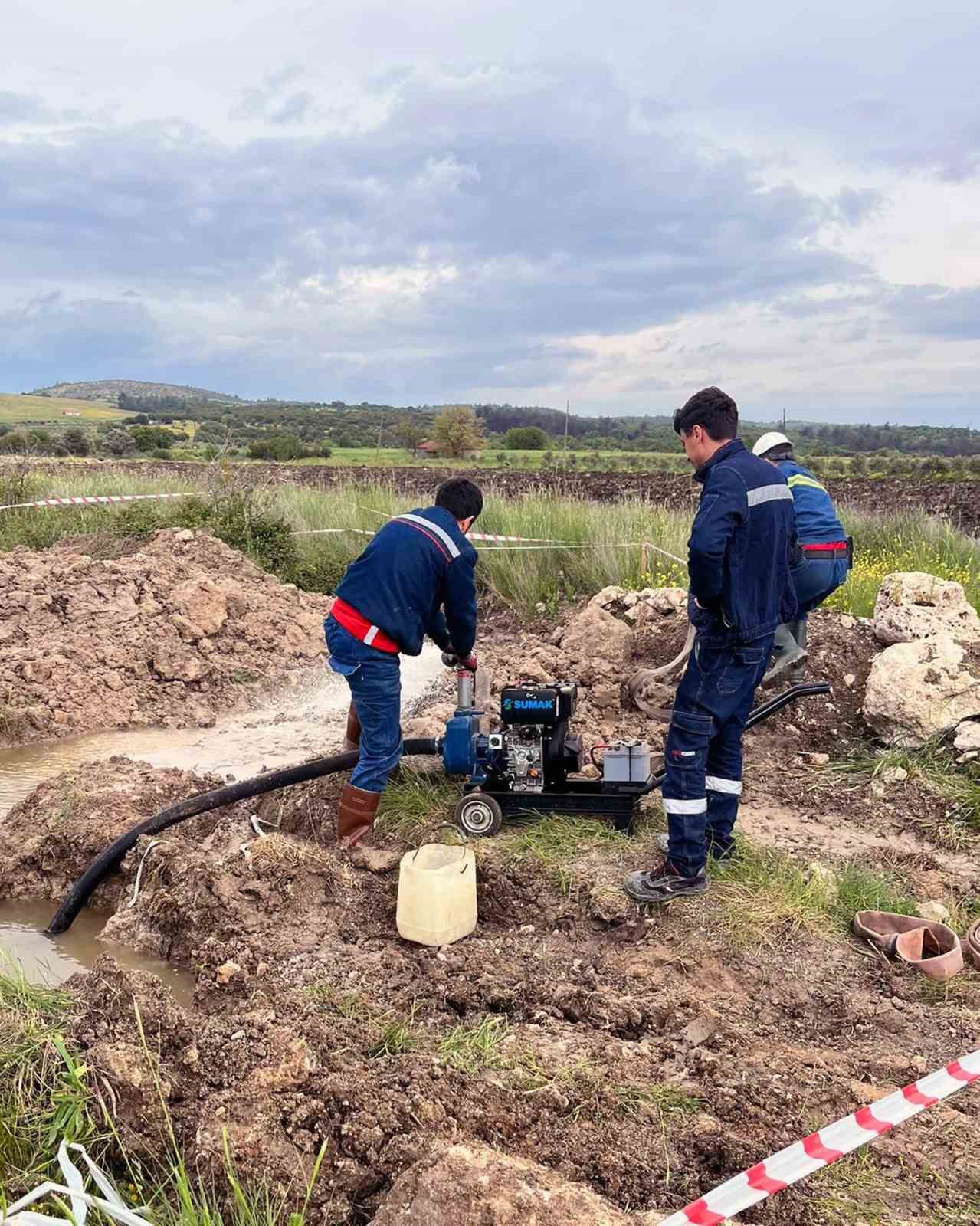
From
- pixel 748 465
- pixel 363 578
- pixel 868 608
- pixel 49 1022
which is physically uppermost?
pixel 748 465

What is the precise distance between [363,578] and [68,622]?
579cm

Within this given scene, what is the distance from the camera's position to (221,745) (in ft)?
24.8

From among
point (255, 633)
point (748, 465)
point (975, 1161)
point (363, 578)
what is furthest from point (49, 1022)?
point (255, 633)

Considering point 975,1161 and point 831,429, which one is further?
point 831,429

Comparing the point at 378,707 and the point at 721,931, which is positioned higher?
the point at 378,707

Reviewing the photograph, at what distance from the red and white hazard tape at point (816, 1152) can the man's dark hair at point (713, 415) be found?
8.16 feet

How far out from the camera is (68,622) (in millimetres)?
9414

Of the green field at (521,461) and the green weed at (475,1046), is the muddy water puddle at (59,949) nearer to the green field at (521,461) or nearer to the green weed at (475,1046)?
the green weed at (475,1046)

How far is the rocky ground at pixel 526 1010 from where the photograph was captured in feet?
9.13

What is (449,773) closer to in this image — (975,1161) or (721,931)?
(721,931)

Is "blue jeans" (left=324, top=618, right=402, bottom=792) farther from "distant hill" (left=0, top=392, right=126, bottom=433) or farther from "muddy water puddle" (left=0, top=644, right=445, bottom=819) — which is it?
"distant hill" (left=0, top=392, right=126, bottom=433)

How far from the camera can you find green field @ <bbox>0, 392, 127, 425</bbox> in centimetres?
6575

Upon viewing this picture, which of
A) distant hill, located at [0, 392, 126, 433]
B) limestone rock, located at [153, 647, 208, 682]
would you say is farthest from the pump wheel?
distant hill, located at [0, 392, 126, 433]

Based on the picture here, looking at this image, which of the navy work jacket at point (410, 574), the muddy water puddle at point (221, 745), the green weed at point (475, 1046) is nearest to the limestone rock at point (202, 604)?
the muddy water puddle at point (221, 745)
